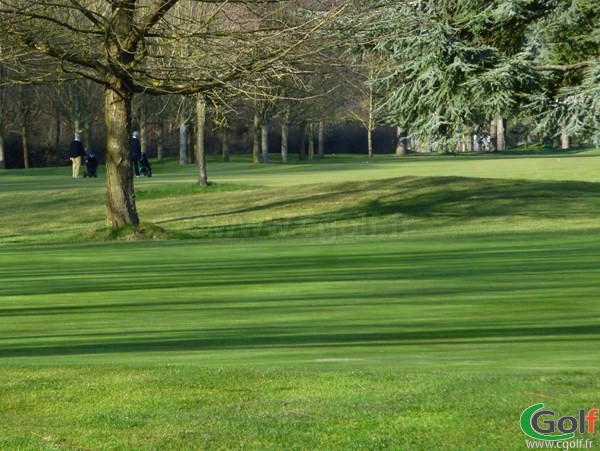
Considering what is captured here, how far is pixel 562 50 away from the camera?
33.2 m

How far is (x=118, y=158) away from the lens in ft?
92.9

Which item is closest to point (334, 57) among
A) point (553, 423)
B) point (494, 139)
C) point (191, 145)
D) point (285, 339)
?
point (285, 339)

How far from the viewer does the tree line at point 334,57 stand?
26.1 metres

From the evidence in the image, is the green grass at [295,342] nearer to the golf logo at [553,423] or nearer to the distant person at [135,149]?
the golf logo at [553,423]

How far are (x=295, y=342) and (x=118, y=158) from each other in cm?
1900

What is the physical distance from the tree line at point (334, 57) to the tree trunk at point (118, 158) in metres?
0.03

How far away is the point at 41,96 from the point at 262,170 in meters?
18.8

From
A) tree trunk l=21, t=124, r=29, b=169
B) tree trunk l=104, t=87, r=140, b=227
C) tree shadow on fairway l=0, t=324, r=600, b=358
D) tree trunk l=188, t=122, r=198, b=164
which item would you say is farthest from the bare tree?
tree trunk l=188, t=122, r=198, b=164

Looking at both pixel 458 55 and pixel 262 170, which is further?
Result: pixel 262 170

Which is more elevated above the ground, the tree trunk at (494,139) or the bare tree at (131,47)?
the bare tree at (131,47)

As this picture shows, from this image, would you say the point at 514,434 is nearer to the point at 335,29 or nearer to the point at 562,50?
the point at 335,29

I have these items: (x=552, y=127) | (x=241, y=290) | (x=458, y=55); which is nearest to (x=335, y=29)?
(x=458, y=55)

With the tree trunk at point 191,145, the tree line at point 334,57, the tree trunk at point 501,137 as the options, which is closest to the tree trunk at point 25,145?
the tree trunk at point 191,145

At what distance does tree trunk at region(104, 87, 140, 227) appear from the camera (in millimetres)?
27922
